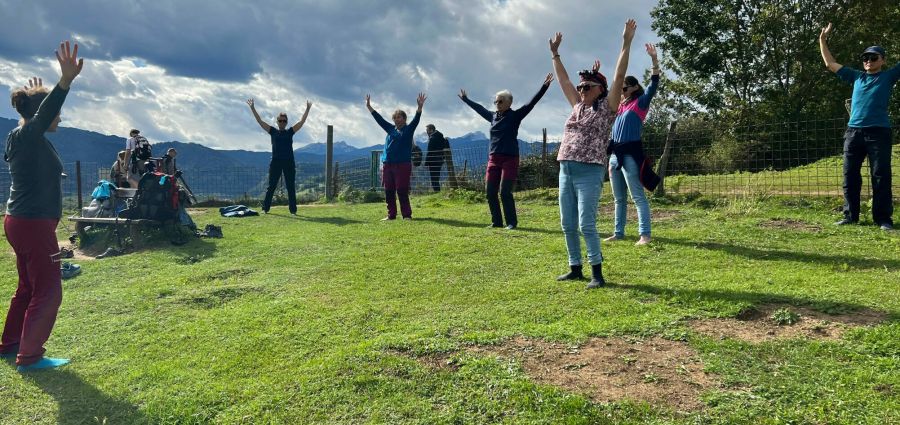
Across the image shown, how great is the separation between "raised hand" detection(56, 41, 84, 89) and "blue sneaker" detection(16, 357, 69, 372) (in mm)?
1803

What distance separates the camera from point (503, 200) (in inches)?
329

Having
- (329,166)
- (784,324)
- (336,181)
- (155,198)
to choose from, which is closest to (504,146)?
(784,324)

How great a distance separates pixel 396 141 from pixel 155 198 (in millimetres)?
3867

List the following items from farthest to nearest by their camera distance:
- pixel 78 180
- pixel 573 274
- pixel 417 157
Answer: pixel 78 180
pixel 417 157
pixel 573 274

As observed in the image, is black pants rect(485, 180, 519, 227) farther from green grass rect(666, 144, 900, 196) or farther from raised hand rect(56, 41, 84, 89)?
raised hand rect(56, 41, 84, 89)

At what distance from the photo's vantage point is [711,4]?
26.8 m

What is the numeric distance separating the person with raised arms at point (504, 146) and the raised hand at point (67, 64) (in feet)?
17.1

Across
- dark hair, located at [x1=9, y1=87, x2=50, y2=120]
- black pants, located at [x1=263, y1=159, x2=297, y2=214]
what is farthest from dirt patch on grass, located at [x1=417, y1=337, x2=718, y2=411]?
black pants, located at [x1=263, y1=159, x2=297, y2=214]

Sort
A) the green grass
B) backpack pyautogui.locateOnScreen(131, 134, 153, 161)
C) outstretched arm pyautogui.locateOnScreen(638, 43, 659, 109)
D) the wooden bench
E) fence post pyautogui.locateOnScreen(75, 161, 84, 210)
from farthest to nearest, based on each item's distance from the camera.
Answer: fence post pyautogui.locateOnScreen(75, 161, 84, 210), backpack pyautogui.locateOnScreen(131, 134, 153, 161), the green grass, the wooden bench, outstretched arm pyautogui.locateOnScreen(638, 43, 659, 109)

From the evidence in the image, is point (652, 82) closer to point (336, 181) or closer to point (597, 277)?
point (597, 277)

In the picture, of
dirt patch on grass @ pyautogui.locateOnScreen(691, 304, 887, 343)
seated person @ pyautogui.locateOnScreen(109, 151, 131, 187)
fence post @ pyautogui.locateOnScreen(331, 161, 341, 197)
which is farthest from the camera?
fence post @ pyautogui.locateOnScreen(331, 161, 341, 197)

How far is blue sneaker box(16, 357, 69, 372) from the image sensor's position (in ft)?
12.4

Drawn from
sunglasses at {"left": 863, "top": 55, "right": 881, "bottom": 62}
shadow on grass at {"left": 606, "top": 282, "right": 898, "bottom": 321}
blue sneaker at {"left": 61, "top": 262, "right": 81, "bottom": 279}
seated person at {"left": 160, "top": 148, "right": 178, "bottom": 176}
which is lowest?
shadow on grass at {"left": 606, "top": 282, "right": 898, "bottom": 321}

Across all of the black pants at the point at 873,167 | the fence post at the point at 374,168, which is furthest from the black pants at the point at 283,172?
the black pants at the point at 873,167
